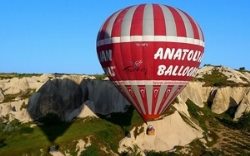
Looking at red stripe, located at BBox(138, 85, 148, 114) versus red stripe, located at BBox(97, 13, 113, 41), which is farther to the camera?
red stripe, located at BBox(97, 13, 113, 41)

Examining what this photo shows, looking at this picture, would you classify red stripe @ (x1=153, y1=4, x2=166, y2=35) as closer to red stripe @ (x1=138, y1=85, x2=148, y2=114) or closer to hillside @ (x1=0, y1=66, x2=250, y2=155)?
red stripe @ (x1=138, y1=85, x2=148, y2=114)

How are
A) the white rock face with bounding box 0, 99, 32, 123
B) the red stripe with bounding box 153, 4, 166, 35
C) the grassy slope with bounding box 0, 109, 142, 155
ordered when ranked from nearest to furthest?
the red stripe with bounding box 153, 4, 166, 35, the grassy slope with bounding box 0, 109, 142, 155, the white rock face with bounding box 0, 99, 32, 123

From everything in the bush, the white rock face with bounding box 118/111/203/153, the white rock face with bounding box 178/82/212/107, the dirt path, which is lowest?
the dirt path

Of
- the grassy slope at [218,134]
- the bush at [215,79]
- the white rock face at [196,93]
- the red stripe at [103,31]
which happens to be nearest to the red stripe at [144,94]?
the red stripe at [103,31]

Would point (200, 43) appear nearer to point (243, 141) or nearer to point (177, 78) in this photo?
point (177, 78)

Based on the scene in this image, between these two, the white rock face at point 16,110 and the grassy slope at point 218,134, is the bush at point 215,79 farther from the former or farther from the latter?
the white rock face at point 16,110

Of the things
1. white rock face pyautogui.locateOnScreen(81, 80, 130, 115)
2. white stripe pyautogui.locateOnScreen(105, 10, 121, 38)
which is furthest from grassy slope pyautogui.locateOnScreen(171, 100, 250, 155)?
white stripe pyautogui.locateOnScreen(105, 10, 121, 38)

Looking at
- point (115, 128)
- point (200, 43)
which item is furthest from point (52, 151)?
point (200, 43)
